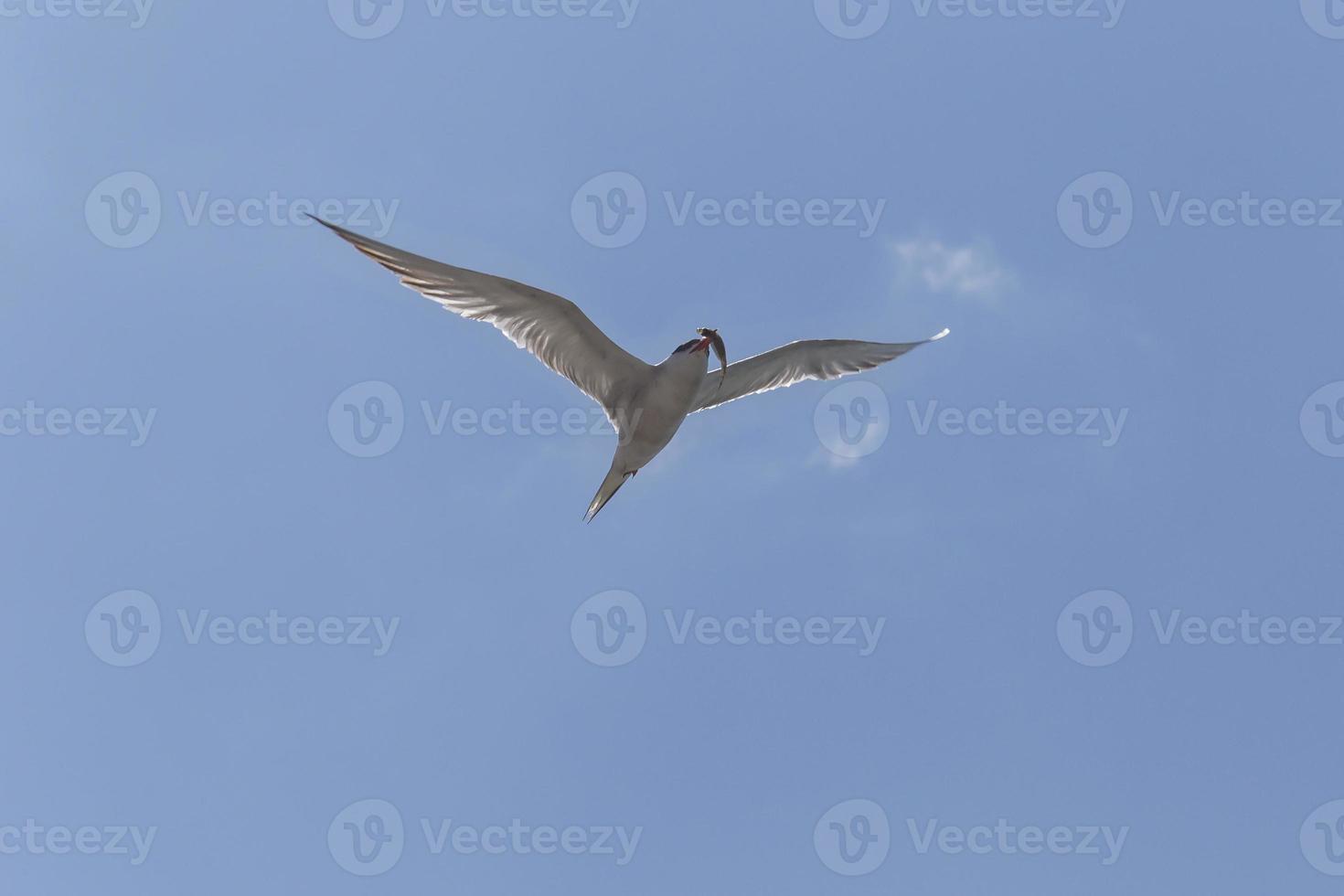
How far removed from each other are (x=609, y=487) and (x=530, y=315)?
2.61 metres

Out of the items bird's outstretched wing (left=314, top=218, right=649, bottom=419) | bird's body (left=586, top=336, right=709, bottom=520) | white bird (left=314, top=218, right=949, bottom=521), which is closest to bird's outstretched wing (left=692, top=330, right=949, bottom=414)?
white bird (left=314, top=218, right=949, bottom=521)

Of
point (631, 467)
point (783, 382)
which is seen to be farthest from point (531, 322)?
point (783, 382)

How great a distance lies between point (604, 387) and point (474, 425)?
292cm

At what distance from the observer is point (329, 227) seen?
12.2 m

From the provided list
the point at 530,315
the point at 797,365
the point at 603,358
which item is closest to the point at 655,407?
the point at 603,358

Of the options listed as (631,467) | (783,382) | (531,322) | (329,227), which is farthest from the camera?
→ (783,382)

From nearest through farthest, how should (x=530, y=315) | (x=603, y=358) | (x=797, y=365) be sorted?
(x=530, y=315)
(x=603, y=358)
(x=797, y=365)

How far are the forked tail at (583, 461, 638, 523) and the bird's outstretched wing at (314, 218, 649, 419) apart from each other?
73 cm

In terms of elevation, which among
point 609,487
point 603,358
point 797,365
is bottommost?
point 609,487

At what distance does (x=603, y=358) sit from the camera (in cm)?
1513

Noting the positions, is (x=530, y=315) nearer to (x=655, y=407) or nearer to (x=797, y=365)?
(x=655, y=407)

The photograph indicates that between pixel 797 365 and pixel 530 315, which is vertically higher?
pixel 797 365

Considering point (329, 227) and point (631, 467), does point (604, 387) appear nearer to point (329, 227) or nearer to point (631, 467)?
point (631, 467)

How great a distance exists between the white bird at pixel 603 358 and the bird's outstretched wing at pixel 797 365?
0.08 ft
